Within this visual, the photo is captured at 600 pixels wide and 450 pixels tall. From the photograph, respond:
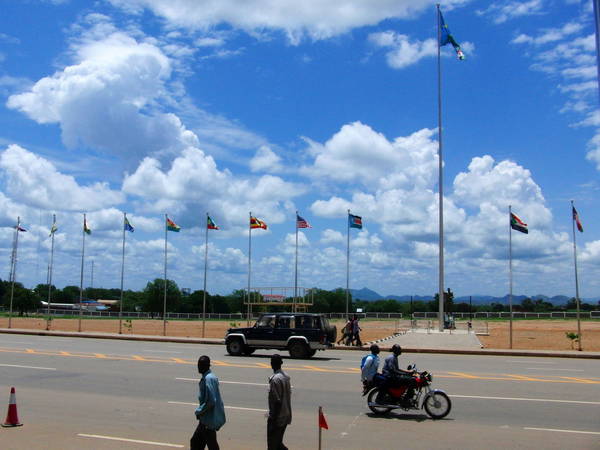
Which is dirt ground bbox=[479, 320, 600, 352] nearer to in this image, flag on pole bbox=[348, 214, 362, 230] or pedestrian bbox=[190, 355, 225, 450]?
flag on pole bbox=[348, 214, 362, 230]

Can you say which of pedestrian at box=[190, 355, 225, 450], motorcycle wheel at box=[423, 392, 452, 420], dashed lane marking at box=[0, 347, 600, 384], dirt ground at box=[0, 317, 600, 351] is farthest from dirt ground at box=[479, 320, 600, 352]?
pedestrian at box=[190, 355, 225, 450]

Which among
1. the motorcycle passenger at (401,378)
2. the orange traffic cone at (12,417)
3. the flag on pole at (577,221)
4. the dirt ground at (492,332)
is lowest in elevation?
the dirt ground at (492,332)

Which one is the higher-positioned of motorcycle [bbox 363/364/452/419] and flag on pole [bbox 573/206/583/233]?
flag on pole [bbox 573/206/583/233]

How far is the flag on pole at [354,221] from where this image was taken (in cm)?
4156

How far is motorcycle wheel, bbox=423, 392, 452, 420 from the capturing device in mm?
12289

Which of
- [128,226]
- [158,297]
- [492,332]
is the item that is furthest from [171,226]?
[158,297]

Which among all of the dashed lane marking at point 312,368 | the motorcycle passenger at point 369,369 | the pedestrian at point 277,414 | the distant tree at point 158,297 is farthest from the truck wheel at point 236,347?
the distant tree at point 158,297

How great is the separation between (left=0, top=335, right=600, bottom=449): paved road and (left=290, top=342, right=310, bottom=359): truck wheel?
1333mm

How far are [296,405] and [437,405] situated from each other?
3139 mm

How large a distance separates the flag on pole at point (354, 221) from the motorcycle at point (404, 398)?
95.2 ft

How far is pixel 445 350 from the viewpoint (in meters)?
30.3

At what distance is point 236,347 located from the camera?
85.9 ft

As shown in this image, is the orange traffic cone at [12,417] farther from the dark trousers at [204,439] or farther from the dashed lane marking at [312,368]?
the dashed lane marking at [312,368]

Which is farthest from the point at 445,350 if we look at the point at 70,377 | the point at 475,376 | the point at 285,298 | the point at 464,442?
the point at 464,442
